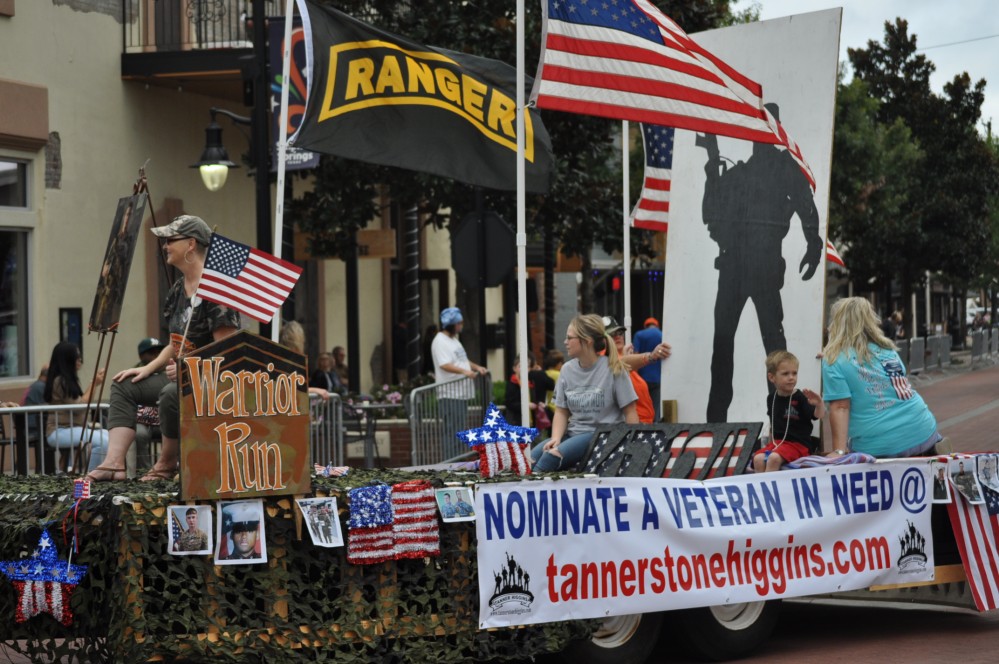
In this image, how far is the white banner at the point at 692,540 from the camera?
7371mm

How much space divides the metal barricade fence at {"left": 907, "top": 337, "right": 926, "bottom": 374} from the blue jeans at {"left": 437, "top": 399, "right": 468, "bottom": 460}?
22.6 meters

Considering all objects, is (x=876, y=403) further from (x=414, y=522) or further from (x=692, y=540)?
(x=414, y=522)

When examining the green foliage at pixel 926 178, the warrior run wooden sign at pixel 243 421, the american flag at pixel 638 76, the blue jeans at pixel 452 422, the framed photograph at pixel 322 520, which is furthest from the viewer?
the green foliage at pixel 926 178

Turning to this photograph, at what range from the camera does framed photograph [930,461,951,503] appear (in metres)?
8.77

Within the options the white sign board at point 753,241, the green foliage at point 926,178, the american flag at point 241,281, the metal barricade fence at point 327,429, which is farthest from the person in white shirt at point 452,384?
the green foliage at point 926,178

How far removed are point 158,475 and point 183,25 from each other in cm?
1292

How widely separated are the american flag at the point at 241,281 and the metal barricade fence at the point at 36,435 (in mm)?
4821

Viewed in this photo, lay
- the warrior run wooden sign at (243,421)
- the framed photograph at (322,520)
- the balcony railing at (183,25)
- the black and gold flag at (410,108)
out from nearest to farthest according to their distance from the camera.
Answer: the warrior run wooden sign at (243,421), the framed photograph at (322,520), the black and gold flag at (410,108), the balcony railing at (183,25)

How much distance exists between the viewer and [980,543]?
880 centimetres

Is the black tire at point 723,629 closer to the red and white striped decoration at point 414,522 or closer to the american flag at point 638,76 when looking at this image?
the red and white striped decoration at point 414,522

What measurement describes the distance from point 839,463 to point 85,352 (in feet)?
38.9

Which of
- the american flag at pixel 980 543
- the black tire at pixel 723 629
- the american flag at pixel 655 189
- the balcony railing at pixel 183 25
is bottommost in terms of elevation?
the black tire at pixel 723 629

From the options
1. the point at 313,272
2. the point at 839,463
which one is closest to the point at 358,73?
the point at 839,463

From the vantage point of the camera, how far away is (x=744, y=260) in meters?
11.2
